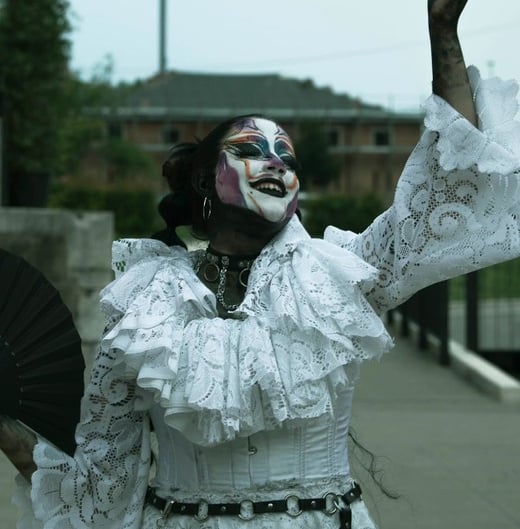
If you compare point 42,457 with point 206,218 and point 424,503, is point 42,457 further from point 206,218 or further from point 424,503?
point 424,503

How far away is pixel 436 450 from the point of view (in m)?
8.58

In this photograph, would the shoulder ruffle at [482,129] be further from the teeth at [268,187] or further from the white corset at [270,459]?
the white corset at [270,459]

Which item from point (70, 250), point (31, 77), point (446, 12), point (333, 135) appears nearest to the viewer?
point (446, 12)

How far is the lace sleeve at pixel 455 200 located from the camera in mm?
2863

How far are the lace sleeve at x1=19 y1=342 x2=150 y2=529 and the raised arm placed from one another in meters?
1.10

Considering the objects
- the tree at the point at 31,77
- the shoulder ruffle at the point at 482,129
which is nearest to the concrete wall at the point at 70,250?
the tree at the point at 31,77

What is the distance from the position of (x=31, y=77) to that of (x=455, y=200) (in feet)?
43.9

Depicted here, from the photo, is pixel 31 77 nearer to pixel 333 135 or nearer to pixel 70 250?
pixel 70 250

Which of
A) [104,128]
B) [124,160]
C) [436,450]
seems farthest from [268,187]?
[124,160]

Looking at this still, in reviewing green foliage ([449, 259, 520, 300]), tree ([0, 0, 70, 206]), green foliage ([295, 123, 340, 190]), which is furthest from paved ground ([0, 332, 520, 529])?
green foliage ([295, 123, 340, 190])

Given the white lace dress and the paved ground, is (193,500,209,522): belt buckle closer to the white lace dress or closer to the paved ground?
the white lace dress

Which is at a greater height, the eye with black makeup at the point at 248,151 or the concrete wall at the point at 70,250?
the eye with black makeup at the point at 248,151

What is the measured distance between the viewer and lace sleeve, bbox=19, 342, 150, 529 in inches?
131

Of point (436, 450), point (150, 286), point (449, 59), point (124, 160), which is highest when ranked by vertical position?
point (449, 59)
